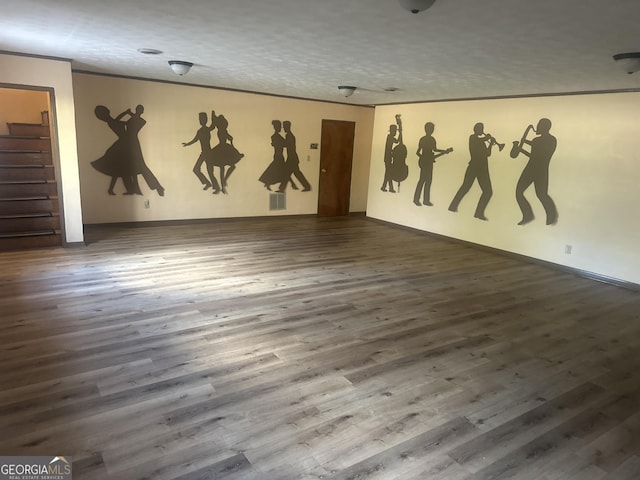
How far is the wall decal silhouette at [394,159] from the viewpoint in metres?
8.20

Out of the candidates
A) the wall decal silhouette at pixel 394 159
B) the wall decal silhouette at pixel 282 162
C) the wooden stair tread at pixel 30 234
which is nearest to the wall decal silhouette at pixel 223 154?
the wall decal silhouette at pixel 282 162

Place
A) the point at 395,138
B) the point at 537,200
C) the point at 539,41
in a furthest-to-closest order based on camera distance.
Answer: the point at 395,138 → the point at 537,200 → the point at 539,41

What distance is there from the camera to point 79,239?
577 cm

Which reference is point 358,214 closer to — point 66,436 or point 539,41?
point 539,41

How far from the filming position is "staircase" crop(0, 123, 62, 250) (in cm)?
559

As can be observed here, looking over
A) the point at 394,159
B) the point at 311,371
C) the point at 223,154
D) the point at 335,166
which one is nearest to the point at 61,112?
the point at 223,154

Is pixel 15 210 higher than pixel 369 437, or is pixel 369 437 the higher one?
pixel 15 210

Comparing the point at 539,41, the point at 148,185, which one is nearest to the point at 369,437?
the point at 539,41

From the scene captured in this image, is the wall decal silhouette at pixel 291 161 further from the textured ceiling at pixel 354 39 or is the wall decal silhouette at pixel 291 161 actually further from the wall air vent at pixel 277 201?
the textured ceiling at pixel 354 39

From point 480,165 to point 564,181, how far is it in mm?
1321

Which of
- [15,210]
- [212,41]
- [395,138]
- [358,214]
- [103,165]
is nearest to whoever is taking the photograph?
[212,41]

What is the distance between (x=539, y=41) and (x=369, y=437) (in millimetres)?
3023

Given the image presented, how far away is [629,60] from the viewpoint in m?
3.41

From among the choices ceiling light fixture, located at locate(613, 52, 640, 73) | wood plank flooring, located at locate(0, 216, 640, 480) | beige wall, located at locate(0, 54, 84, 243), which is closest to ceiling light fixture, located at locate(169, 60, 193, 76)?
beige wall, located at locate(0, 54, 84, 243)
